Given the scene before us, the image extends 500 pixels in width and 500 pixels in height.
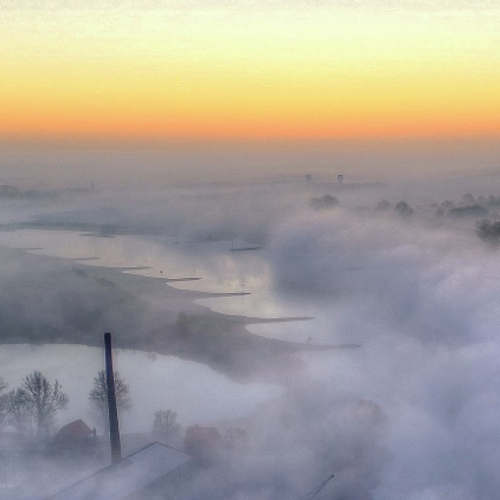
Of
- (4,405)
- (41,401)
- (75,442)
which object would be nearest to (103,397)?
(41,401)

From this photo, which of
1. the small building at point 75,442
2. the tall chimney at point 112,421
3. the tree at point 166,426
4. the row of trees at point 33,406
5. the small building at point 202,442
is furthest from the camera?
the row of trees at point 33,406

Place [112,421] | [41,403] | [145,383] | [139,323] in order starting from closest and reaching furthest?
[112,421] → [41,403] → [145,383] → [139,323]

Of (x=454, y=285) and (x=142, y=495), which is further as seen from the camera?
(x=454, y=285)

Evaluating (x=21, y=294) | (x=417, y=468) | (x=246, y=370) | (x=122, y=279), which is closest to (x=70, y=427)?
(x=246, y=370)

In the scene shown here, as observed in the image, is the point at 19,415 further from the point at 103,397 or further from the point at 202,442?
the point at 202,442

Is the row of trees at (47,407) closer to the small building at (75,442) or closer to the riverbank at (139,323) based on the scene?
the small building at (75,442)

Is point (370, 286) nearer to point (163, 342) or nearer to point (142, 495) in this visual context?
point (163, 342)

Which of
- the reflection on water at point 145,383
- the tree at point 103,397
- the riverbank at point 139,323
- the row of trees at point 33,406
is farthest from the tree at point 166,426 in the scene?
the riverbank at point 139,323
